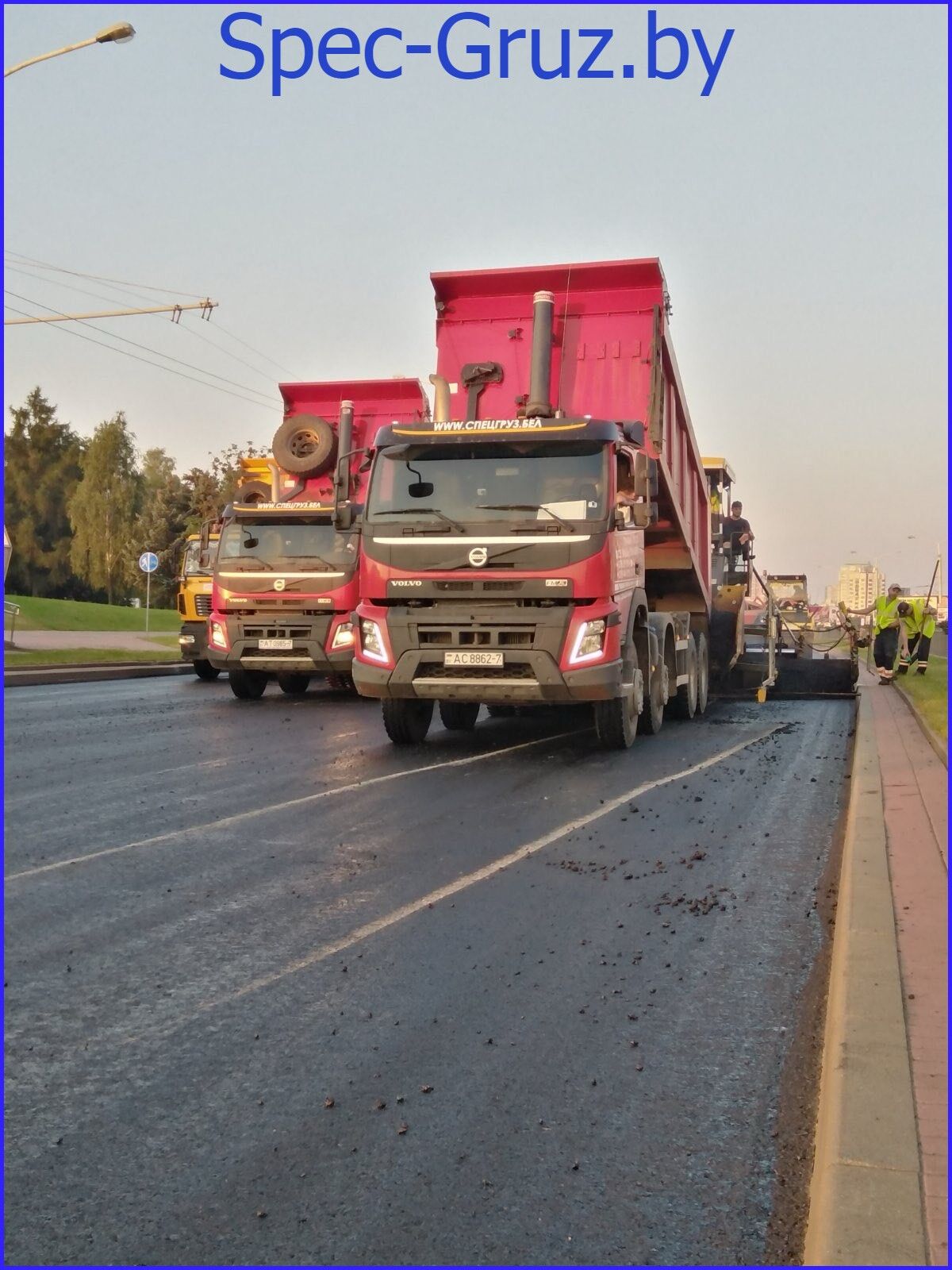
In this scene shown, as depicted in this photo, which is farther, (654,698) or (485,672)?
(654,698)

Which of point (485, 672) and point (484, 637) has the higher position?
point (484, 637)

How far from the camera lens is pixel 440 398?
41.5ft

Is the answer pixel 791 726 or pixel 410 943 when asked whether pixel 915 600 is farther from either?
pixel 410 943

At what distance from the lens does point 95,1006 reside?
4332 millimetres

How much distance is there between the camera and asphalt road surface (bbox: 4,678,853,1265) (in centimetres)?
292

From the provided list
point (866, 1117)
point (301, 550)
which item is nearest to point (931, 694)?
point (301, 550)

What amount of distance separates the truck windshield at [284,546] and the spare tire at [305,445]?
894 millimetres

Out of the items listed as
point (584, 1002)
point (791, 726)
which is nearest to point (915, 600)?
point (791, 726)

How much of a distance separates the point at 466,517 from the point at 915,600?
1566 cm

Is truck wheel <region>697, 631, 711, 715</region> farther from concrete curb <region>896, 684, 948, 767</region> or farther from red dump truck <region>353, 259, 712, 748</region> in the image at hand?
red dump truck <region>353, 259, 712, 748</region>

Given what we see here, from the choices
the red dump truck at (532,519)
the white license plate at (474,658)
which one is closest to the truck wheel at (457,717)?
the red dump truck at (532,519)

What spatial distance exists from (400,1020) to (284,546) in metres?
13.4

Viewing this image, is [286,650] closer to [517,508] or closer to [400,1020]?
[517,508]

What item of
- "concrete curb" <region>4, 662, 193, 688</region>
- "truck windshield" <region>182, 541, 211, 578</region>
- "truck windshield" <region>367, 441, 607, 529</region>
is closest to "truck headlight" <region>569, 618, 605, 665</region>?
"truck windshield" <region>367, 441, 607, 529</region>
